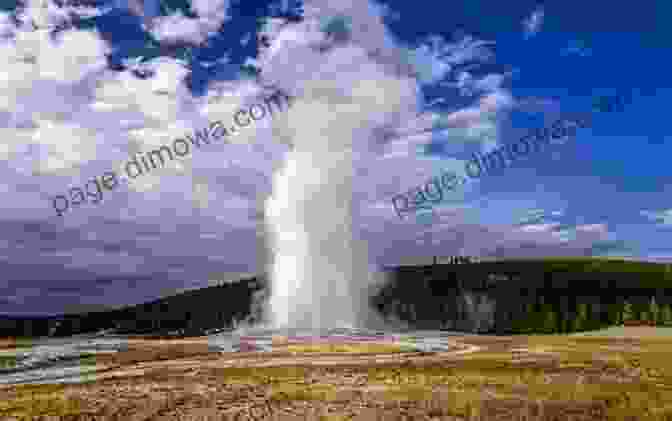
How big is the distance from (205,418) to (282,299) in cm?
10082

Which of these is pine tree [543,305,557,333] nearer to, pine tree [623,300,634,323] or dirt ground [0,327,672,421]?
pine tree [623,300,634,323]

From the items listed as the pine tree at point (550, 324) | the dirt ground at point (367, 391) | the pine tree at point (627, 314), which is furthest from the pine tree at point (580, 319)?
the dirt ground at point (367, 391)

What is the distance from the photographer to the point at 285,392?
1177 inches

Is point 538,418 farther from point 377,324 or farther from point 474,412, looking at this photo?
point 377,324

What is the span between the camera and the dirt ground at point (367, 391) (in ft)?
82.3

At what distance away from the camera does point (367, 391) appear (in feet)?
98.2

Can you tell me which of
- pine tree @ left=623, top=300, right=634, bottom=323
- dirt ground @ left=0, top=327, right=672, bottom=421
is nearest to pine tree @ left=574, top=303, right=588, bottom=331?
pine tree @ left=623, top=300, right=634, bottom=323

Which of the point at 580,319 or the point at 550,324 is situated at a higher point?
the point at 580,319

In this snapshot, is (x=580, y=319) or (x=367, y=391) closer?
(x=367, y=391)

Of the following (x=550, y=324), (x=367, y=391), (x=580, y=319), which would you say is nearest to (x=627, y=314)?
(x=580, y=319)

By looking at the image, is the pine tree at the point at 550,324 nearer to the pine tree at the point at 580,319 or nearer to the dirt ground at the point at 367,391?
the pine tree at the point at 580,319

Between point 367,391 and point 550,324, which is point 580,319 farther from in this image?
point 367,391

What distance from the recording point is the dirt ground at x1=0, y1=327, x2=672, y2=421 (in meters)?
25.1

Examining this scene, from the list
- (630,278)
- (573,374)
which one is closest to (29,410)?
(573,374)
